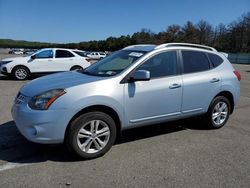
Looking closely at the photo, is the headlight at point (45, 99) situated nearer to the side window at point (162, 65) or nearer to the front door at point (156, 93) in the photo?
the front door at point (156, 93)

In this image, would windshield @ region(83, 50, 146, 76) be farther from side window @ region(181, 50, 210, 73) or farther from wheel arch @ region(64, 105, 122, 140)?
side window @ region(181, 50, 210, 73)

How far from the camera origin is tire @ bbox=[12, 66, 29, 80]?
13.1 m

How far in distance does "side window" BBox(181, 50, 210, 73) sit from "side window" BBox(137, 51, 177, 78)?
0.25 metres

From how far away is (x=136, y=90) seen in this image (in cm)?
426

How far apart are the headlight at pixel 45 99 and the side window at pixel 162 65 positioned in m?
1.38

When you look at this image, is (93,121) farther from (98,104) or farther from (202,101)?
(202,101)

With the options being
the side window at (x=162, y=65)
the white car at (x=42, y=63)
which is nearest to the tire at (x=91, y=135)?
the side window at (x=162, y=65)

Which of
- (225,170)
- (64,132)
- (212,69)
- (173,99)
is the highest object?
(212,69)

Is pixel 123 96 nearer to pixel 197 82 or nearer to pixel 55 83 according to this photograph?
pixel 55 83

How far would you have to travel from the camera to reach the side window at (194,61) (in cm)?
499

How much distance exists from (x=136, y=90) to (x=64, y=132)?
4.14 feet

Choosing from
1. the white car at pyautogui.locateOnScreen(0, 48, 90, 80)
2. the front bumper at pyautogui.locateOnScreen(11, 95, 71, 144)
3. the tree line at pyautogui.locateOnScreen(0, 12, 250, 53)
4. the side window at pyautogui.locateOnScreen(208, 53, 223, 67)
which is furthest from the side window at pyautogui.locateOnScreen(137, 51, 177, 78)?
the tree line at pyautogui.locateOnScreen(0, 12, 250, 53)

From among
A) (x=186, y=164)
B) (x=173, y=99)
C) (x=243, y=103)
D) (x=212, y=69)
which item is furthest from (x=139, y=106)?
(x=243, y=103)

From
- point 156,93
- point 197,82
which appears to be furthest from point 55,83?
point 197,82
